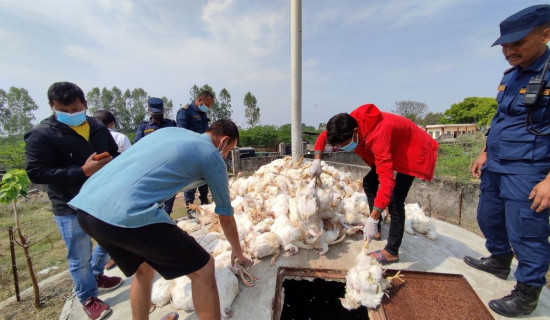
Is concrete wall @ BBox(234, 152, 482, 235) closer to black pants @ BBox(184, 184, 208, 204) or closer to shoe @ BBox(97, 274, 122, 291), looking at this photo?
black pants @ BBox(184, 184, 208, 204)

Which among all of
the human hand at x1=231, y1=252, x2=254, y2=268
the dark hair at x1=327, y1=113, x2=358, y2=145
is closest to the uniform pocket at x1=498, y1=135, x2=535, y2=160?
the dark hair at x1=327, y1=113, x2=358, y2=145

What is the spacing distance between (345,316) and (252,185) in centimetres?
200

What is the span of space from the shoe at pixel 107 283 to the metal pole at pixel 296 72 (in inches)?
119

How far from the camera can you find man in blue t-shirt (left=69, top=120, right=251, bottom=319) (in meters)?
1.40

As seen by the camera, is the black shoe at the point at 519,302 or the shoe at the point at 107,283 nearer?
the black shoe at the point at 519,302

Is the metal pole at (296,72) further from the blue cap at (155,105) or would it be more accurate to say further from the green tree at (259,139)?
the green tree at (259,139)

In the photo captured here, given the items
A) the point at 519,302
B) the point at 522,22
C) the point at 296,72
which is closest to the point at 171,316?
the point at 519,302

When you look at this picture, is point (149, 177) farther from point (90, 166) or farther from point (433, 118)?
point (433, 118)

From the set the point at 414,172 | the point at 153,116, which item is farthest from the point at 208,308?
the point at 153,116

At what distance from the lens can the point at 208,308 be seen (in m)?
1.58

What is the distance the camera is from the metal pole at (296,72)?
4500 mm

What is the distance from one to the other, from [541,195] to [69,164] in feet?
11.9

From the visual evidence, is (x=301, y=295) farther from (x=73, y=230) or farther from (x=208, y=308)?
(x=73, y=230)

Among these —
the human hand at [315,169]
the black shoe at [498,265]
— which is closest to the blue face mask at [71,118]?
the human hand at [315,169]
